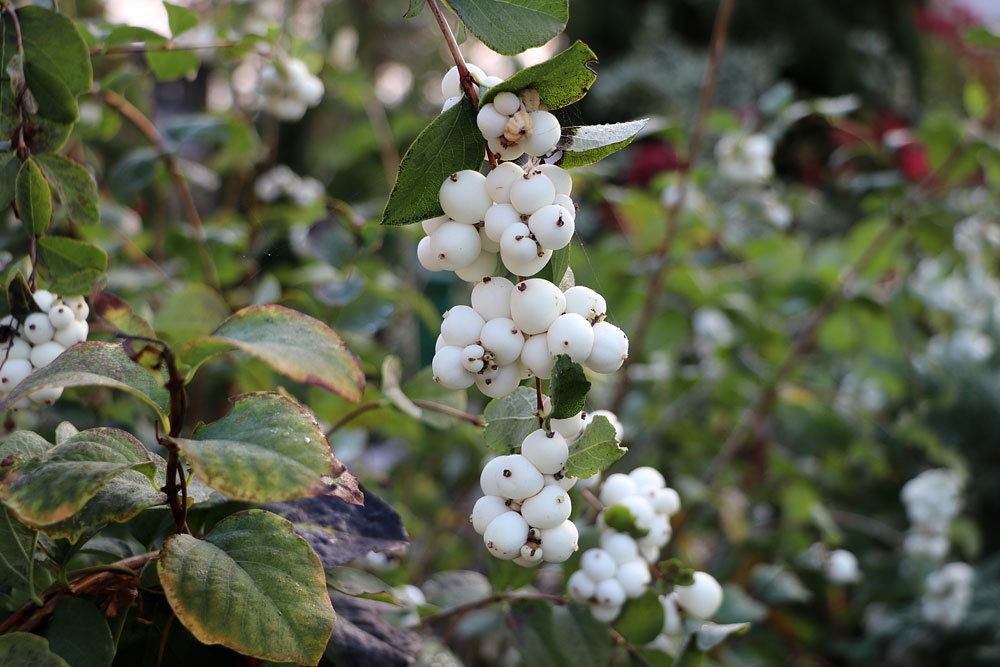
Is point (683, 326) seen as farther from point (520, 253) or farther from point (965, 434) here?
point (520, 253)

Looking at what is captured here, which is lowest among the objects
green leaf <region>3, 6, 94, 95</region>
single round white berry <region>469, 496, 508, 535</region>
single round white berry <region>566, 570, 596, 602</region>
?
single round white berry <region>566, 570, 596, 602</region>

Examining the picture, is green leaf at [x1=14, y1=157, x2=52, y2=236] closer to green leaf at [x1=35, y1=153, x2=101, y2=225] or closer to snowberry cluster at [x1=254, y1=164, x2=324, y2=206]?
green leaf at [x1=35, y1=153, x2=101, y2=225]

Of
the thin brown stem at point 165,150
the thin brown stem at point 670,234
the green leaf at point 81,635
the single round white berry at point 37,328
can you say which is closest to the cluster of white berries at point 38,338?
the single round white berry at point 37,328

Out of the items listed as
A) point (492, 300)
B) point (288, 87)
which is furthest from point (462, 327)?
point (288, 87)

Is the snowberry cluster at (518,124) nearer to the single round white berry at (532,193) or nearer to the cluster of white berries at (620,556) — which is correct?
the single round white berry at (532,193)

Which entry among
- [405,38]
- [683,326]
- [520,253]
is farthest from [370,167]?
[405,38]

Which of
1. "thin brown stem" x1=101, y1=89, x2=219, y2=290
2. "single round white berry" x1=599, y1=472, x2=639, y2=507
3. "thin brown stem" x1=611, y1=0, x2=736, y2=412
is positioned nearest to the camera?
"single round white berry" x1=599, y1=472, x2=639, y2=507

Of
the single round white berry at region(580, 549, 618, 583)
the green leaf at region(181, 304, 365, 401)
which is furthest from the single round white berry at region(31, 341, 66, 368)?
the single round white berry at region(580, 549, 618, 583)
